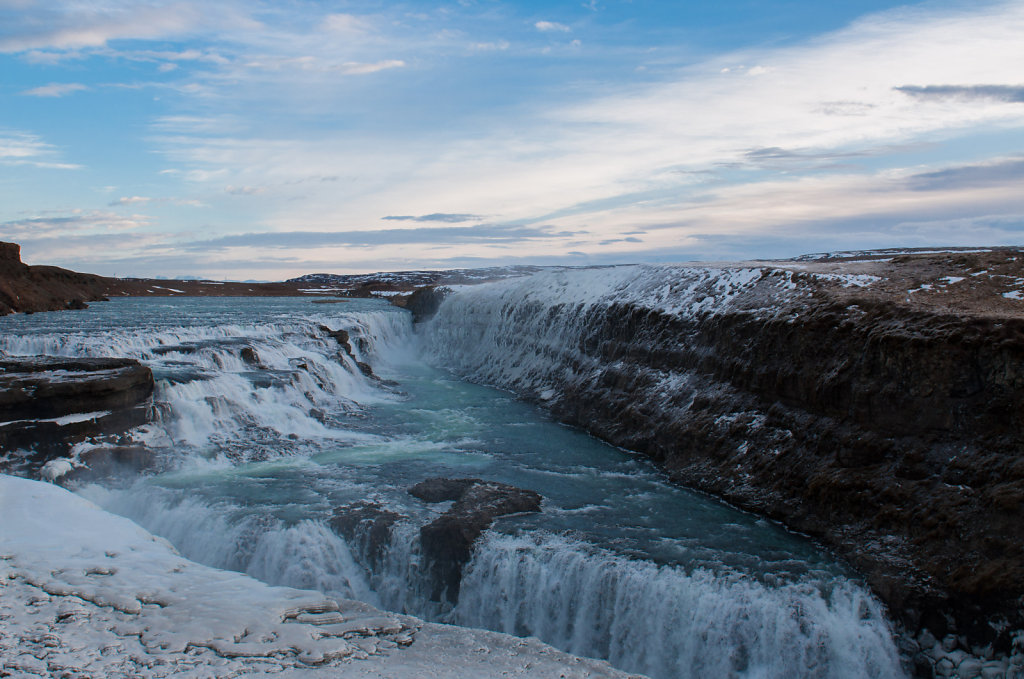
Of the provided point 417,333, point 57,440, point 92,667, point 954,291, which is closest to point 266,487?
point 57,440

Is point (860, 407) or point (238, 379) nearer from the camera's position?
point (860, 407)

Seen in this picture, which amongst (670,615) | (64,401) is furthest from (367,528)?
(64,401)

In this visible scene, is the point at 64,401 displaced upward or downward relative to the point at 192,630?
upward

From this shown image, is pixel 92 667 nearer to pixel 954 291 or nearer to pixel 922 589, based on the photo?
pixel 922 589

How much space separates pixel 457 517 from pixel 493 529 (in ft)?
2.30

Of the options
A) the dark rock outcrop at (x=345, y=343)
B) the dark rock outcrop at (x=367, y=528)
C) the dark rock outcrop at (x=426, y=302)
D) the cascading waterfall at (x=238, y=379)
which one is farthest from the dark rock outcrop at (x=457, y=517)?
the dark rock outcrop at (x=426, y=302)

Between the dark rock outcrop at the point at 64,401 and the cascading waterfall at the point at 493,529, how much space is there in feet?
2.14

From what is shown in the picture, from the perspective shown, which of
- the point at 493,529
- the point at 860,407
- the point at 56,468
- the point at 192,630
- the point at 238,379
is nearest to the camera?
the point at 192,630

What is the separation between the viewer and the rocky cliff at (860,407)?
8898mm

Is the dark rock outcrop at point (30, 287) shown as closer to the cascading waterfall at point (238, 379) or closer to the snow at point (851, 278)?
the cascading waterfall at point (238, 379)

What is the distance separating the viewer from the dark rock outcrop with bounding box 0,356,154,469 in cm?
1308

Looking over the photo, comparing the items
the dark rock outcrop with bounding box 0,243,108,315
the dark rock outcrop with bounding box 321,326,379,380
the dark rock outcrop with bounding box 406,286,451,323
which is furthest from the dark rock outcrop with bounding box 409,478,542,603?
the dark rock outcrop with bounding box 0,243,108,315

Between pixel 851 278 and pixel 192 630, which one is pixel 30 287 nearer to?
pixel 192 630

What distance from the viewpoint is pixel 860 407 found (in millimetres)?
11656
